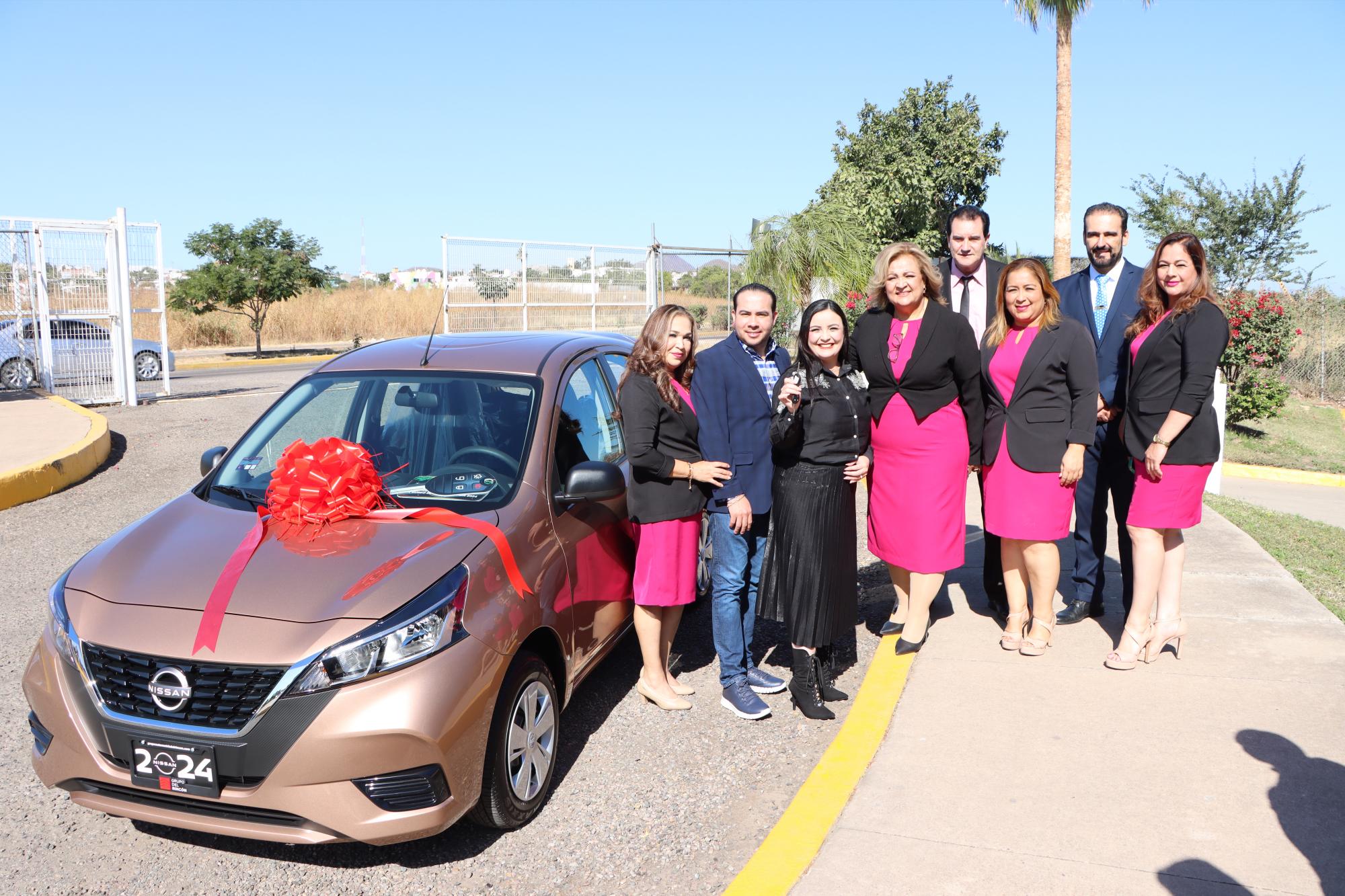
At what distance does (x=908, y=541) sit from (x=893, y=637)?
27.8 inches

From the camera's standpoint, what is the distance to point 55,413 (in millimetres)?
12312

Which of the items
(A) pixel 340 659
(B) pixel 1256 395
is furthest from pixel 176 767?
(B) pixel 1256 395

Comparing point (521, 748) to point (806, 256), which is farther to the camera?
point (806, 256)

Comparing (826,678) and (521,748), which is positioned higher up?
(521,748)

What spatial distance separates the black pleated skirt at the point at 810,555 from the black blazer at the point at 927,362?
548mm

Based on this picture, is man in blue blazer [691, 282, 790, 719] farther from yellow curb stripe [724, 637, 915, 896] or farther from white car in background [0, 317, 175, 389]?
white car in background [0, 317, 175, 389]

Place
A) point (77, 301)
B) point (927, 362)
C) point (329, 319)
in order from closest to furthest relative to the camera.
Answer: point (927, 362) → point (77, 301) → point (329, 319)

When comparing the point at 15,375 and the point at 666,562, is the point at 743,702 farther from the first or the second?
the point at 15,375

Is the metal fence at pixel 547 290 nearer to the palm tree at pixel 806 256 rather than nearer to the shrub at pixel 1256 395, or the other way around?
the palm tree at pixel 806 256

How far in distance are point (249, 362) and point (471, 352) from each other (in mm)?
24892

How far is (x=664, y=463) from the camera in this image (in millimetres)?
4195

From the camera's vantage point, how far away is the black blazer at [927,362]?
466 cm

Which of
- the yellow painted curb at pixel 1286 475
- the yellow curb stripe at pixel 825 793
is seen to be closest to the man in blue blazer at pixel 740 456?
the yellow curb stripe at pixel 825 793

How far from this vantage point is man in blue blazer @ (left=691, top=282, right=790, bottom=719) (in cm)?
431
